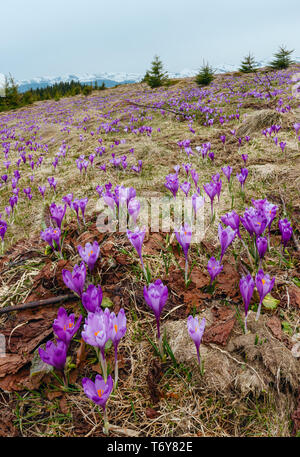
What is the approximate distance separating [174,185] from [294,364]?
2.01m

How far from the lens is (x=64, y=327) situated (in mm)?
1385

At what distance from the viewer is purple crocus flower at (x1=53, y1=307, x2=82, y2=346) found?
52.1 inches

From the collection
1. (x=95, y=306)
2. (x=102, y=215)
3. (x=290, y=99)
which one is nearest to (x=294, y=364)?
(x=95, y=306)

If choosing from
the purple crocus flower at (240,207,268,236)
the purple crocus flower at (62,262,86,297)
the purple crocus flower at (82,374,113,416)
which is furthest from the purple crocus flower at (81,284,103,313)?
the purple crocus flower at (240,207,268,236)

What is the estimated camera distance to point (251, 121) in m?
6.46

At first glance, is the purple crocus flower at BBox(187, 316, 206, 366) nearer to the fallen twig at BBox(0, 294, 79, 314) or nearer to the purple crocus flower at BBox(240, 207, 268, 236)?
the purple crocus flower at BBox(240, 207, 268, 236)

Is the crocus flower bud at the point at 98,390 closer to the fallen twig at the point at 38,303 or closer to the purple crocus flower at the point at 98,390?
the purple crocus flower at the point at 98,390

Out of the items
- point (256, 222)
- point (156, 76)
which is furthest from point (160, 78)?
point (256, 222)

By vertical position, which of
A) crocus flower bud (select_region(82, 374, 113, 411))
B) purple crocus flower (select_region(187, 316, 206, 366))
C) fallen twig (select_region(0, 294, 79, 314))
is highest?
purple crocus flower (select_region(187, 316, 206, 366))

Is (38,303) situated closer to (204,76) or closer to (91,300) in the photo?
(91,300)

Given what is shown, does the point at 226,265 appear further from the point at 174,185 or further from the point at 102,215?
the point at 102,215

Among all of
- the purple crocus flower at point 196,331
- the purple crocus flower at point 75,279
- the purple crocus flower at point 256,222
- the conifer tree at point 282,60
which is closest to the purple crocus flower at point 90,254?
the purple crocus flower at point 75,279

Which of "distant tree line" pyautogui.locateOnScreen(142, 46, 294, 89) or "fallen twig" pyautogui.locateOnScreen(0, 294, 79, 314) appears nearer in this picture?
"fallen twig" pyautogui.locateOnScreen(0, 294, 79, 314)

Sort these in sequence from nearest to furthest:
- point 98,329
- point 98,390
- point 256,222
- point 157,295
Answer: point 98,390
point 98,329
point 157,295
point 256,222
